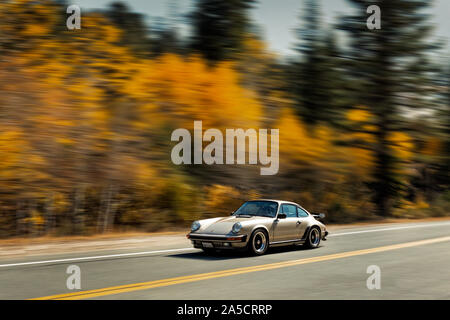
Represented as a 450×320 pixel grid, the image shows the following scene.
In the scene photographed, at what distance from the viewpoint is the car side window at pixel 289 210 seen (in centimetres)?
1423

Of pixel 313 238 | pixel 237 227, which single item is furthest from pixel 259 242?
pixel 313 238

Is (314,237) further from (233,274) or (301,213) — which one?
(233,274)

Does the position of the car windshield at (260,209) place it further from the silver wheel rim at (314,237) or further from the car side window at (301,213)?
the silver wheel rim at (314,237)

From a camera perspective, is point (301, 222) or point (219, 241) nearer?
point (219, 241)

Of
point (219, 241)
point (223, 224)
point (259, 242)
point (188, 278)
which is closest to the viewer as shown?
point (188, 278)

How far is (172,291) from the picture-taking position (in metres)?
8.64

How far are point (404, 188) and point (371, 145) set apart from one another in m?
4.67

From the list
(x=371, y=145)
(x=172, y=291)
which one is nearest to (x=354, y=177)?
(x=371, y=145)

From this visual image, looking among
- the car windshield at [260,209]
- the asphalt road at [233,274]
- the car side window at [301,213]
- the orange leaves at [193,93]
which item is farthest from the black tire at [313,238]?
the orange leaves at [193,93]

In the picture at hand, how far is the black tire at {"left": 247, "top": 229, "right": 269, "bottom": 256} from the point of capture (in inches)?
511

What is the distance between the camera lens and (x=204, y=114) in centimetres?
2909

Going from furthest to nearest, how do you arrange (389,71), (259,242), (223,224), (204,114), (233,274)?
1. (389,71)
2. (204,114)
3. (259,242)
4. (223,224)
5. (233,274)

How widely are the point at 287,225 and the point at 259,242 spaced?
113 cm

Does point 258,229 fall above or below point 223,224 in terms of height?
below
